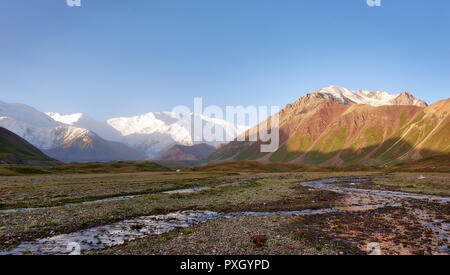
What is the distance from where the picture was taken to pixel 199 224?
29.0 metres

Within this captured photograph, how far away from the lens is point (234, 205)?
41594mm
